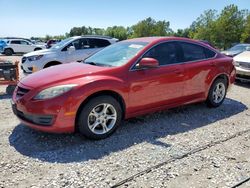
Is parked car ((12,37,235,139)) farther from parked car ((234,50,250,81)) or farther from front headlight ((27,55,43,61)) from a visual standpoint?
front headlight ((27,55,43,61))

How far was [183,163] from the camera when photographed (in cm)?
376

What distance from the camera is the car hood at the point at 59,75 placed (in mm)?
4266

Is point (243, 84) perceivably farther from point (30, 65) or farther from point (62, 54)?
point (30, 65)

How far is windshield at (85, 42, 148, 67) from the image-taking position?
16.2 ft

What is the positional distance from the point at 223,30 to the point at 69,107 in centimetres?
4241

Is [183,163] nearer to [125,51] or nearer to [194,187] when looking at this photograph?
[194,187]

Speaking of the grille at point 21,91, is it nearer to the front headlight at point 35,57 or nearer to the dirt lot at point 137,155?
the dirt lot at point 137,155

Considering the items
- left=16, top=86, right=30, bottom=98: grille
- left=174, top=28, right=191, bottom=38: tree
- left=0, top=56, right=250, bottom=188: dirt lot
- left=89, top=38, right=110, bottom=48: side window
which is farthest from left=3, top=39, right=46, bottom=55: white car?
left=174, top=28, right=191, bottom=38: tree

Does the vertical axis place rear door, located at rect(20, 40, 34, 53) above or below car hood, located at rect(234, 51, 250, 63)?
below

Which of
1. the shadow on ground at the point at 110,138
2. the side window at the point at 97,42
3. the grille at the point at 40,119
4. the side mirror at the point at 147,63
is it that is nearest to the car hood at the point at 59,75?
the grille at the point at 40,119

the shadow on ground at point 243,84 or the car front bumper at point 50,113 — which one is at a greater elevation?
the car front bumper at point 50,113

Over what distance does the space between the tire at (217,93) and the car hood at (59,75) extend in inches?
105

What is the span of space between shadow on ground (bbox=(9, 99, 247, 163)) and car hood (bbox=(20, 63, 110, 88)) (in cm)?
85

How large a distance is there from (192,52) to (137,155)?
9.06 ft
